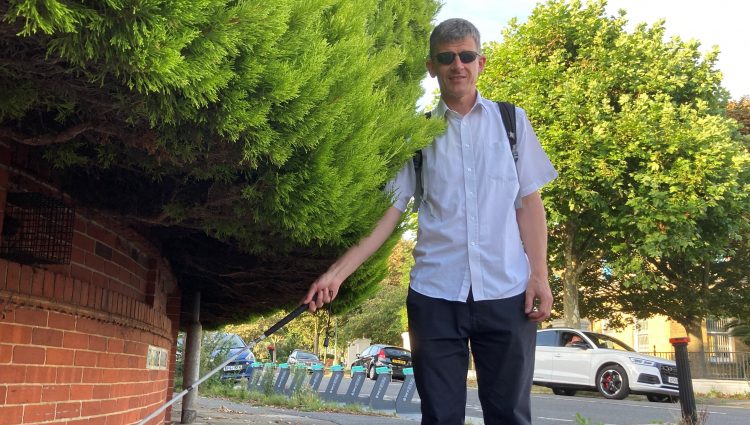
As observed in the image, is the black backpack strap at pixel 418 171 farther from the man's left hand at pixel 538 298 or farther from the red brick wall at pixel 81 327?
the red brick wall at pixel 81 327

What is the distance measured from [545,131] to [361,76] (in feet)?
62.3

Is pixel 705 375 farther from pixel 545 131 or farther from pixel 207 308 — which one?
pixel 207 308

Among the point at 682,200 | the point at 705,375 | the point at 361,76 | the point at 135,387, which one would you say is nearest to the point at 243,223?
the point at 361,76

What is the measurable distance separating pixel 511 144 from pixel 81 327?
6.61ft

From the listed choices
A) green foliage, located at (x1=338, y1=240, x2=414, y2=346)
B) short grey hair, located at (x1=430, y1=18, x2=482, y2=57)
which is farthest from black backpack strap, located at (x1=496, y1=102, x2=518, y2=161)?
green foliage, located at (x1=338, y1=240, x2=414, y2=346)

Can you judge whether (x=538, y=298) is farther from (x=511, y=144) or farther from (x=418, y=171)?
(x=418, y=171)

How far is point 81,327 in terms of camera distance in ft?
11.2

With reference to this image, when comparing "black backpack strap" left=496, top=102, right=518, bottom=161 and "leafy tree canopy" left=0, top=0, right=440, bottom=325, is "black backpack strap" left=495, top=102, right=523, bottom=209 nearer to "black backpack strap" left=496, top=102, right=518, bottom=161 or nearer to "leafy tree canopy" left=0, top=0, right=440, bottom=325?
"black backpack strap" left=496, top=102, right=518, bottom=161

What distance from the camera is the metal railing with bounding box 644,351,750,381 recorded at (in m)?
22.9

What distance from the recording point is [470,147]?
119 inches

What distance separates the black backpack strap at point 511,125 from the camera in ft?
9.82

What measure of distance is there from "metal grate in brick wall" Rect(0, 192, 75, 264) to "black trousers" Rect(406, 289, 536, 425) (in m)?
1.67

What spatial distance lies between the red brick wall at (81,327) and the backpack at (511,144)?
151 cm

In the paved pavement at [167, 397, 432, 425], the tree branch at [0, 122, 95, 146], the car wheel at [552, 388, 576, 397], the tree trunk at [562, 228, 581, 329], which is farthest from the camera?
the tree trunk at [562, 228, 581, 329]
